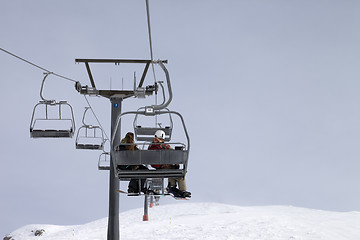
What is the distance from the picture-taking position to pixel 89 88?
53.8 ft

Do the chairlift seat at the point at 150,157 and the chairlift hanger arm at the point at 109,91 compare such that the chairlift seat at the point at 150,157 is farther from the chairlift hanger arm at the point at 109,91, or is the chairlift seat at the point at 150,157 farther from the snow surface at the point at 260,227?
the snow surface at the point at 260,227

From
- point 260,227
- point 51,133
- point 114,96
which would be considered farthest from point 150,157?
point 260,227

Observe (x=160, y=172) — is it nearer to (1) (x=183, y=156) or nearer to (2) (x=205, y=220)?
(1) (x=183, y=156)

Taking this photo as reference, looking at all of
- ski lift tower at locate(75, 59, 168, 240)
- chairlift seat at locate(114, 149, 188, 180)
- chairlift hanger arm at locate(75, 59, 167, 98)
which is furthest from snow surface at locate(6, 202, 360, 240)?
chairlift seat at locate(114, 149, 188, 180)

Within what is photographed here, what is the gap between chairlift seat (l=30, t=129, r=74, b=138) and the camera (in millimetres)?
10657

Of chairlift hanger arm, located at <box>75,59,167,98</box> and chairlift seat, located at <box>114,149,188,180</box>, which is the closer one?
chairlift seat, located at <box>114,149,188,180</box>

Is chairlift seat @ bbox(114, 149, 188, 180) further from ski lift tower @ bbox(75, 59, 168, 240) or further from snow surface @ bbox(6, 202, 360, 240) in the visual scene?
snow surface @ bbox(6, 202, 360, 240)

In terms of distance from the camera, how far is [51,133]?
10773 mm

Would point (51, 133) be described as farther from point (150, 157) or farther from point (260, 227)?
point (260, 227)

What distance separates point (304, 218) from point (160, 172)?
27.6m

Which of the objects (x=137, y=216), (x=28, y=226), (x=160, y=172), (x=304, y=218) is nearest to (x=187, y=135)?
(x=160, y=172)

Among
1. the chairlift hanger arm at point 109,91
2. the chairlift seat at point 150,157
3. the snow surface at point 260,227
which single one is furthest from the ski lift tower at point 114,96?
the snow surface at point 260,227

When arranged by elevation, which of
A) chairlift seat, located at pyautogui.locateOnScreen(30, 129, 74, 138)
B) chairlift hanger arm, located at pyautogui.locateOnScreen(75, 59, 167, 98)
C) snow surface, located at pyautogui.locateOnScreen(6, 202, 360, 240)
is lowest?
snow surface, located at pyautogui.locateOnScreen(6, 202, 360, 240)

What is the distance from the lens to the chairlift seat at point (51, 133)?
1066 centimetres
